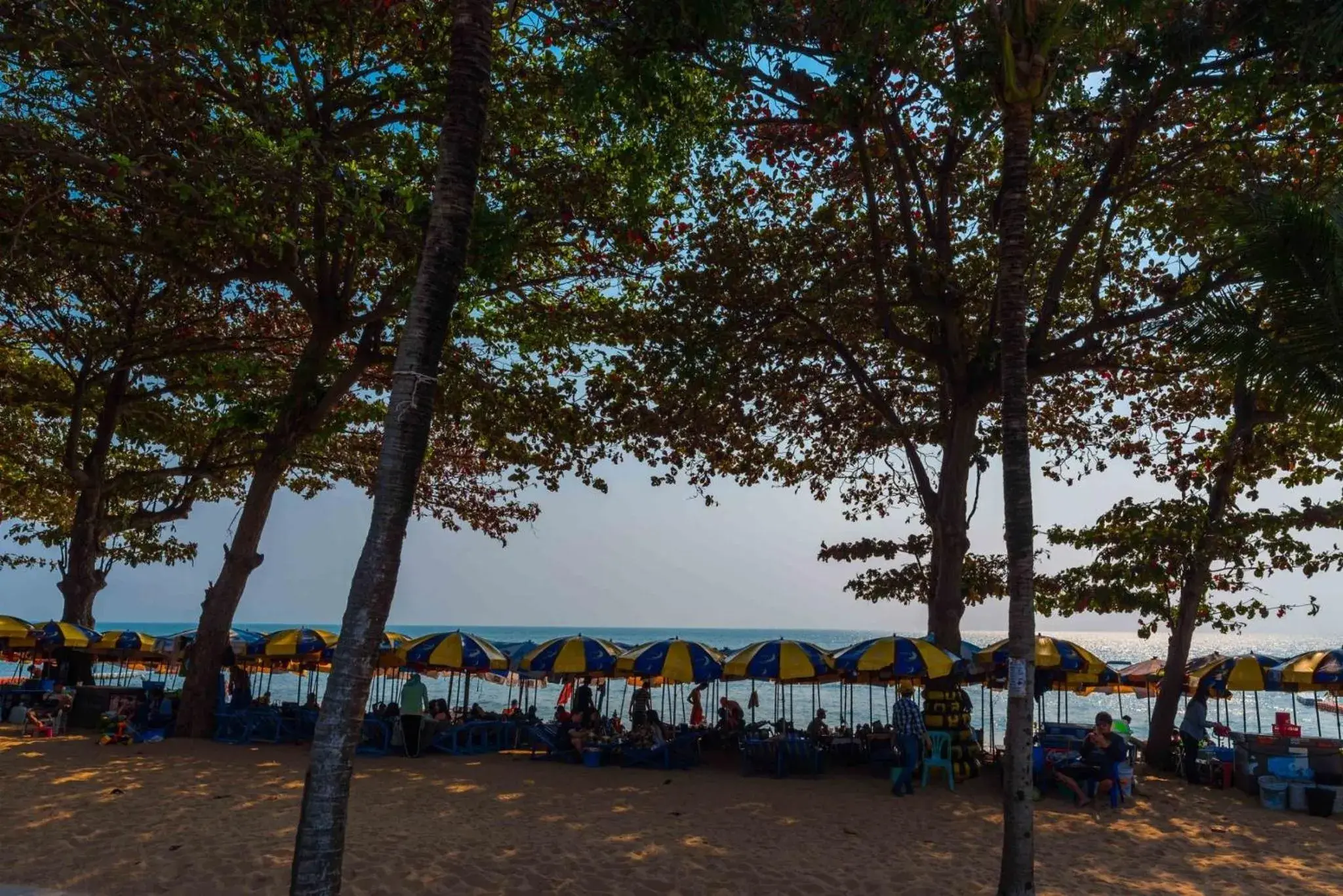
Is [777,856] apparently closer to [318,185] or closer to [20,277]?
[318,185]

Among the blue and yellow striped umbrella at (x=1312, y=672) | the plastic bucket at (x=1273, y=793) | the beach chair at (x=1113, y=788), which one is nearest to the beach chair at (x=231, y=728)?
the beach chair at (x=1113, y=788)

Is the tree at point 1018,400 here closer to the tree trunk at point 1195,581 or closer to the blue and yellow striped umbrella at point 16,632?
the tree trunk at point 1195,581

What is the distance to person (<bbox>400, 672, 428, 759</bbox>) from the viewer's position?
16.9m

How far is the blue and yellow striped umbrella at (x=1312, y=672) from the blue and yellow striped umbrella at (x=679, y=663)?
11.0m

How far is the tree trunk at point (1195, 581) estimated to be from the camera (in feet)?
51.0

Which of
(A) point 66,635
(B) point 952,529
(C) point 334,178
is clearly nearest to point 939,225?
(B) point 952,529

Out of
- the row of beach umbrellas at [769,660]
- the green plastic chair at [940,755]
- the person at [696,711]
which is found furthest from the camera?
the person at [696,711]

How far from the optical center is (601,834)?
10.5 meters

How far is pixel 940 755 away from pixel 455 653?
940 centimetres

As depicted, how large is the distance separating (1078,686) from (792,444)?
31.6 ft

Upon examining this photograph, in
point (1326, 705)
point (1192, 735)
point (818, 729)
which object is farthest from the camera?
point (1326, 705)

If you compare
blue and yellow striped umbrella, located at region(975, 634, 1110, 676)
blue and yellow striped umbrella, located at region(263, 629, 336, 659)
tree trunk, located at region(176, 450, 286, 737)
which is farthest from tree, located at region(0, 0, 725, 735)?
blue and yellow striped umbrella, located at region(975, 634, 1110, 676)

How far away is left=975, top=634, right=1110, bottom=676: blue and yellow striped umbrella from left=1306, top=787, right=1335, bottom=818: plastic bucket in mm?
3653

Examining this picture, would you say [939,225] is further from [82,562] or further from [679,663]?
[82,562]
